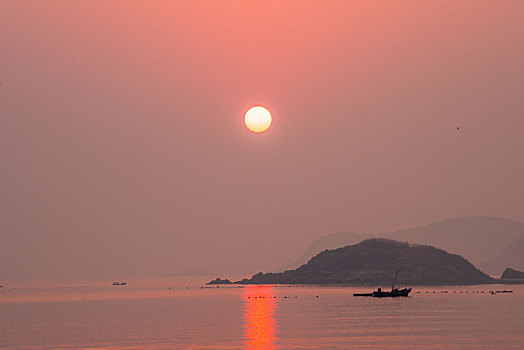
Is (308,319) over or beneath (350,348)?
over

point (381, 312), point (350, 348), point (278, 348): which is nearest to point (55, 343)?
point (278, 348)

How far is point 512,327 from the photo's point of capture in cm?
13375

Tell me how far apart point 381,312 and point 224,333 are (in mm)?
60196

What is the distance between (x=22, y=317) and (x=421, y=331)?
102274mm


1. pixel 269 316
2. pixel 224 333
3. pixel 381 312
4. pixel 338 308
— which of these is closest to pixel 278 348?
pixel 224 333

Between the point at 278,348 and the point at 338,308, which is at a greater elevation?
the point at 338,308

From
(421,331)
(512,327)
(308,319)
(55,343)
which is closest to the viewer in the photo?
(55,343)

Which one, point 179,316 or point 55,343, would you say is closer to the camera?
point 55,343

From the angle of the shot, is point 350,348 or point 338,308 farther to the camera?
point 338,308

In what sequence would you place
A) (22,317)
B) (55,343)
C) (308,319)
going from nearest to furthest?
1. (55,343)
2. (308,319)
3. (22,317)

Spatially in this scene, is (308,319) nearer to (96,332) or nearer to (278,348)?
(96,332)

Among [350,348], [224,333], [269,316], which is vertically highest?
[269,316]

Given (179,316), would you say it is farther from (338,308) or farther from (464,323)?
(464,323)

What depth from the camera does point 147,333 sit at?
130 meters
